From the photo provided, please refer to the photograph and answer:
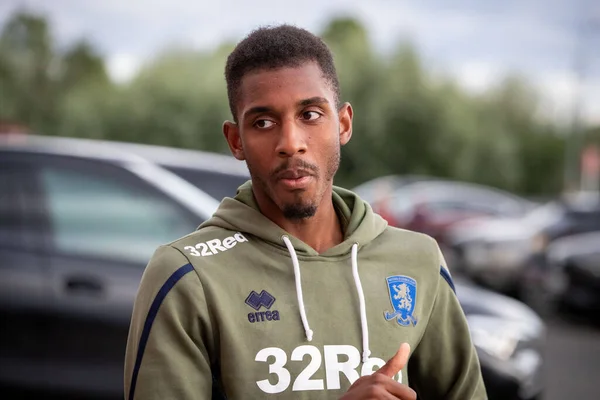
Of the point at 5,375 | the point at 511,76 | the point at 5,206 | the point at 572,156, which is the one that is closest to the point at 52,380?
the point at 5,375

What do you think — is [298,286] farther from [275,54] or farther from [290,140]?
[275,54]

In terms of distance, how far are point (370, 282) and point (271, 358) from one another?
0.28m

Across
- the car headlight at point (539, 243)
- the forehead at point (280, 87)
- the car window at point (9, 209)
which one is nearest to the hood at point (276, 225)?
the forehead at point (280, 87)

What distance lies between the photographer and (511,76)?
46875mm

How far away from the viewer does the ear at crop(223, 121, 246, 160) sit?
176 centimetres

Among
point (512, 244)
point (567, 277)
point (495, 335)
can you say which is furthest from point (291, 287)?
point (512, 244)

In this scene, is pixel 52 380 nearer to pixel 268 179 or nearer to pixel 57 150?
pixel 57 150

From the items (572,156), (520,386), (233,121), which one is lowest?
(520,386)

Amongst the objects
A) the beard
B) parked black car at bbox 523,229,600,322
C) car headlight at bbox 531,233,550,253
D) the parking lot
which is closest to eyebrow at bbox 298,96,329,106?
the beard

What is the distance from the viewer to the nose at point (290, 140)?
5.35 ft

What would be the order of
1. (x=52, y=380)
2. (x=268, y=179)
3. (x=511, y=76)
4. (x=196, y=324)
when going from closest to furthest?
1. (x=196, y=324)
2. (x=268, y=179)
3. (x=52, y=380)
4. (x=511, y=76)

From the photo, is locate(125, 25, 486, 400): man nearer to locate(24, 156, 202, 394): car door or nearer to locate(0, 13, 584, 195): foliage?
locate(24, 156, 202, 394): car door

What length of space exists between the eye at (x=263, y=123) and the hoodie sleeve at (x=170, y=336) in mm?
310

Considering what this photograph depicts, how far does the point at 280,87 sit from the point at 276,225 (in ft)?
0.97
